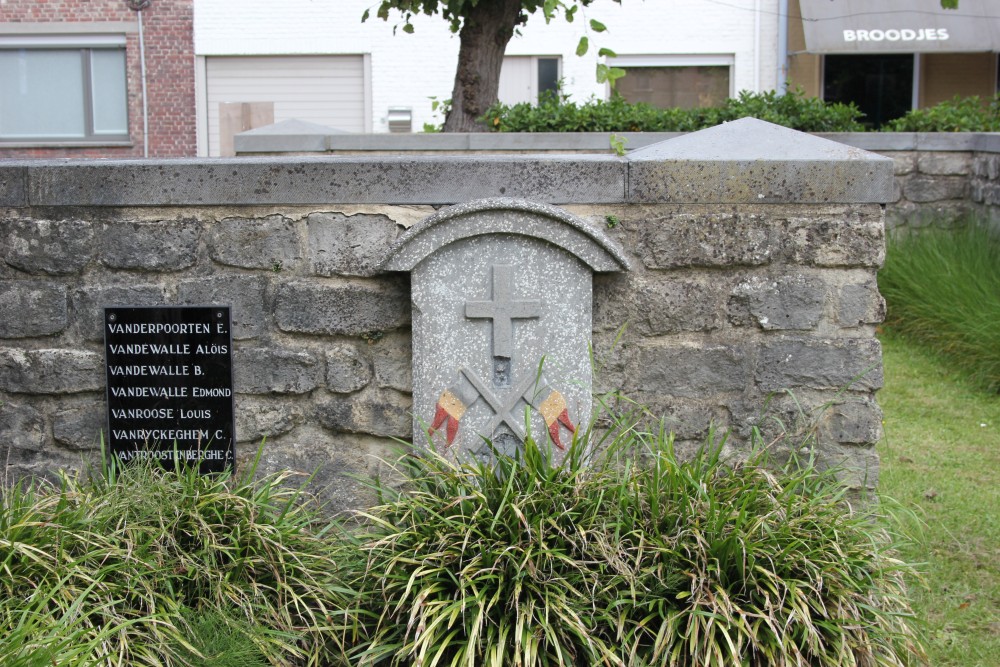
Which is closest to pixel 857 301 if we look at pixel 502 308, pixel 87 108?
pixel 502 308

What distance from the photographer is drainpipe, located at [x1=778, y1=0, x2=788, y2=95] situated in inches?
627

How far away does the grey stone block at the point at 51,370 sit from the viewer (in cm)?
406

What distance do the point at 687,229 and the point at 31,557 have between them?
2349 mm

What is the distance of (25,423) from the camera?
4105mm

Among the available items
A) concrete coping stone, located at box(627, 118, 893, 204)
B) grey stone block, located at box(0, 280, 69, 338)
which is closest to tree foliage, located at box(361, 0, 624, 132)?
concrete coping stone, located at box(627, 118, 893, 204)

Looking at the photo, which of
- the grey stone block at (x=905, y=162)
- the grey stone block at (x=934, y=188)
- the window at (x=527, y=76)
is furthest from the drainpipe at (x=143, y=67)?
the grey stone block at (x=934, y=188)

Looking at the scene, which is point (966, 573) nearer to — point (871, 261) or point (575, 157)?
point (871, 261)

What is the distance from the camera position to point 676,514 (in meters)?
3.37

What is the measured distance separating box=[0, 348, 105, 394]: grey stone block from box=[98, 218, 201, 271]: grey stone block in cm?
40

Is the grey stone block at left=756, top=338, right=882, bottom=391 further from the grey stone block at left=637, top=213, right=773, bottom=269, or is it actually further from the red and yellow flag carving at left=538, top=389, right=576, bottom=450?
the red and yellow flag carving at left=538, top=389, right=576, bottom=450

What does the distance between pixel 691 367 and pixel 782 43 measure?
43.3ft

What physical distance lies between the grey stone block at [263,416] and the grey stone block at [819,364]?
66.5 inches

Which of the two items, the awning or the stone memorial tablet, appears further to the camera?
the awning

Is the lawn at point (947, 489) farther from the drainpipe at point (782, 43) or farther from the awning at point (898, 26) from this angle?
the drainpipe at point (782, 43)
